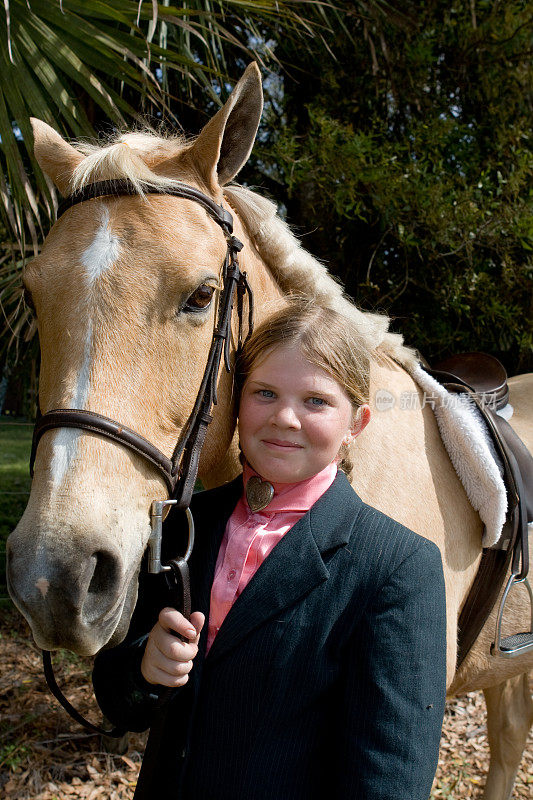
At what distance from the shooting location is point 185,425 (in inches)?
55.5

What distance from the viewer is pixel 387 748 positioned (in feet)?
3.51

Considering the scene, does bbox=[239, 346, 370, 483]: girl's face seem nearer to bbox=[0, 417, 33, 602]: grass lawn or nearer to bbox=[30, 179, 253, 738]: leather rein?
bbox=[30, 179, 253, 738]: leather rein

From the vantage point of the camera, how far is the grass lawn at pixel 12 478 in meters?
4.86

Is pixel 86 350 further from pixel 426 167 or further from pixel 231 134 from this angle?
pixel 426 167

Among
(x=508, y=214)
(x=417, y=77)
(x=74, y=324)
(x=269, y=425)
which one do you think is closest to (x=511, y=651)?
(x=269, y=425)

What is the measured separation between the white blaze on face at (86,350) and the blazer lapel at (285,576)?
1.47 ft

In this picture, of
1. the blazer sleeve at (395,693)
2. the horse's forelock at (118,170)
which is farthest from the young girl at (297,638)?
the horse's forelock at (118,170)

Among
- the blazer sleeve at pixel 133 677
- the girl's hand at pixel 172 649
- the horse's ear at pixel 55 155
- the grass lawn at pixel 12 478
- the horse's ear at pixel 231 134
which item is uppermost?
the horse's ear at pixel 231 134

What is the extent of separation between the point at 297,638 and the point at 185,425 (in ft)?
1.80

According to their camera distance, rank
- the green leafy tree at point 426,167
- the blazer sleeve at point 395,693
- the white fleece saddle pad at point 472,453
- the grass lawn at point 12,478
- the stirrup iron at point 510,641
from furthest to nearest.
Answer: the grass lawn at point 12,478
the green leafy tree at point 426,167
the stirrup iron at point 510,641
the white fleece saddle pad at point 472,453
the blazer sleeve at point 395,693

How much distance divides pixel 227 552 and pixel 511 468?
121 centimetres

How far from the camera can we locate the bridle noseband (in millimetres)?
1179

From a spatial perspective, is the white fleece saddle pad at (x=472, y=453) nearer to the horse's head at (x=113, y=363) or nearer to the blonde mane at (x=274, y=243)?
the blonde mane at (x=274, y=243)

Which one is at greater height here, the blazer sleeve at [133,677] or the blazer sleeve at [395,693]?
the blazer sleeve at [395,693]
